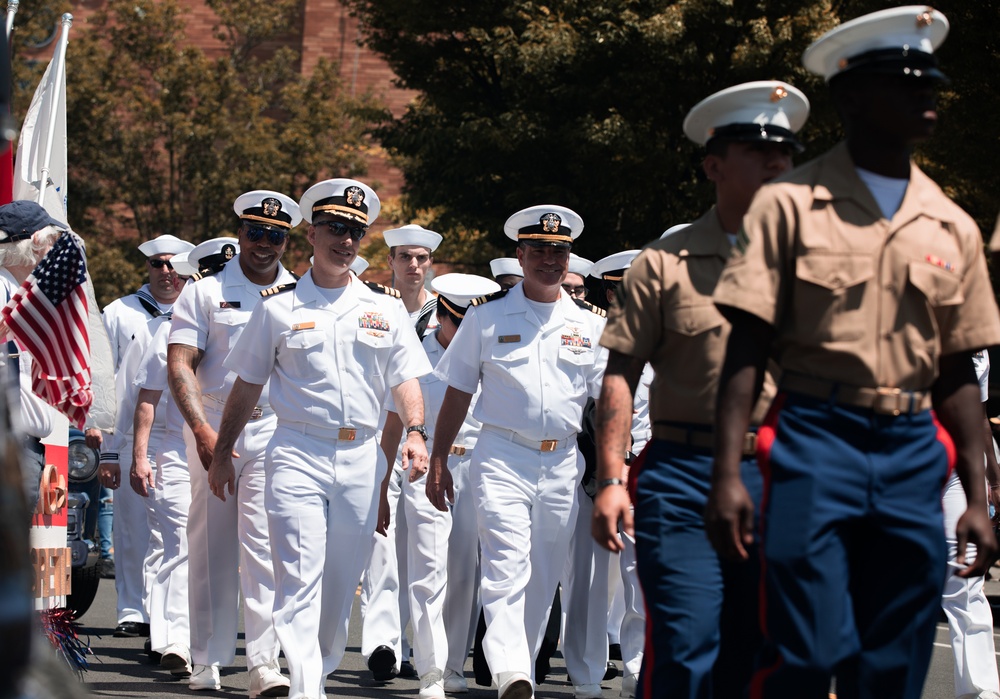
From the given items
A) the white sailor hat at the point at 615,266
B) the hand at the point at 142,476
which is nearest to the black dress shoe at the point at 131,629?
the hand at the point at 142,476

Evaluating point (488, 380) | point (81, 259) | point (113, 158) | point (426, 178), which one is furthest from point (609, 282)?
point (113, 158)

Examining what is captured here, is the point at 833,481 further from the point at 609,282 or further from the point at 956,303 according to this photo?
the point at 609,282

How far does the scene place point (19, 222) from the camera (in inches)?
267

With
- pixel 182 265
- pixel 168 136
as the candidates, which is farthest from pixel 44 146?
pixel 168 136

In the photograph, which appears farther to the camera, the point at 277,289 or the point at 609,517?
the point at 277,289

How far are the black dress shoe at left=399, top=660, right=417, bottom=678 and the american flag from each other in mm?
3875

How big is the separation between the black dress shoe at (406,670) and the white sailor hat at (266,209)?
8.84 ft

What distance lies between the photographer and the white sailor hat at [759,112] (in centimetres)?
537

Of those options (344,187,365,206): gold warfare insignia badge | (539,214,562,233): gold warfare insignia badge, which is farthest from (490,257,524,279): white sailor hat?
(344,187,365,206): gold warfare insignia badge

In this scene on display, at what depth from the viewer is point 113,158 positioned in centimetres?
3406

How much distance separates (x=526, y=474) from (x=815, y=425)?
13.7 feet

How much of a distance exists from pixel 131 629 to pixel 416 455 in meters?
4.12

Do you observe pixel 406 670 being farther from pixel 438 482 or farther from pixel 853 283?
pixel 853 283

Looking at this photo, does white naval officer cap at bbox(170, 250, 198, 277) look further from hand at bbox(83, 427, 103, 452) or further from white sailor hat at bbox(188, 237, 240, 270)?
hand at bbox(83, 427, 103, 452)
